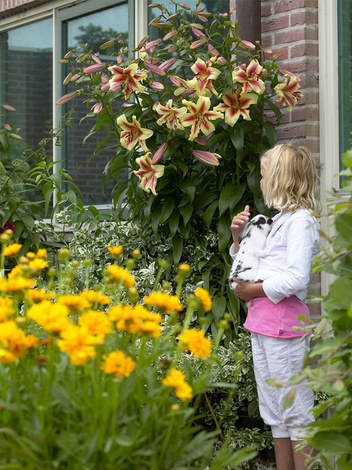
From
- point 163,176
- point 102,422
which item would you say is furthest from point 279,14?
point 102,422

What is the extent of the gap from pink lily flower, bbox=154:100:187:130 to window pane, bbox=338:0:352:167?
0.83m

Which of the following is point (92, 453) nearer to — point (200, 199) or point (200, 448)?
point (200, 448)

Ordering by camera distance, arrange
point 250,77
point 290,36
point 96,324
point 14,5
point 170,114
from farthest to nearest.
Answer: point 14,5 → point 290,36 → point 170,114 → point 250,77 → point 96,324

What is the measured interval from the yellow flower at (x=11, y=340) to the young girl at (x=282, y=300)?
1.42 meters

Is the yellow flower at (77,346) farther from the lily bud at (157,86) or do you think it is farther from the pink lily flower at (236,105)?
the lily bud at (157,86)

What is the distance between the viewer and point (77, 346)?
1.67 m

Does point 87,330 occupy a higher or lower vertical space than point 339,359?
higher

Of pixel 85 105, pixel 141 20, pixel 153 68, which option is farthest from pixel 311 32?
pixel 85 105

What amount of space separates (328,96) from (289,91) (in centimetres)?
32

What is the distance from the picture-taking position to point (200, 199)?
12.8 feet

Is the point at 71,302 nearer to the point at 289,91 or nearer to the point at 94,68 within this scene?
the point at 289,91

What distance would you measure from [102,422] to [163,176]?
2.31m

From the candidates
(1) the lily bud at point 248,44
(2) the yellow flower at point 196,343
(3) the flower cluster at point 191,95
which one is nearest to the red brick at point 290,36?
(3) the flower cluster at point 191,95

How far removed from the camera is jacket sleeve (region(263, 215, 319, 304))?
2.95 m
